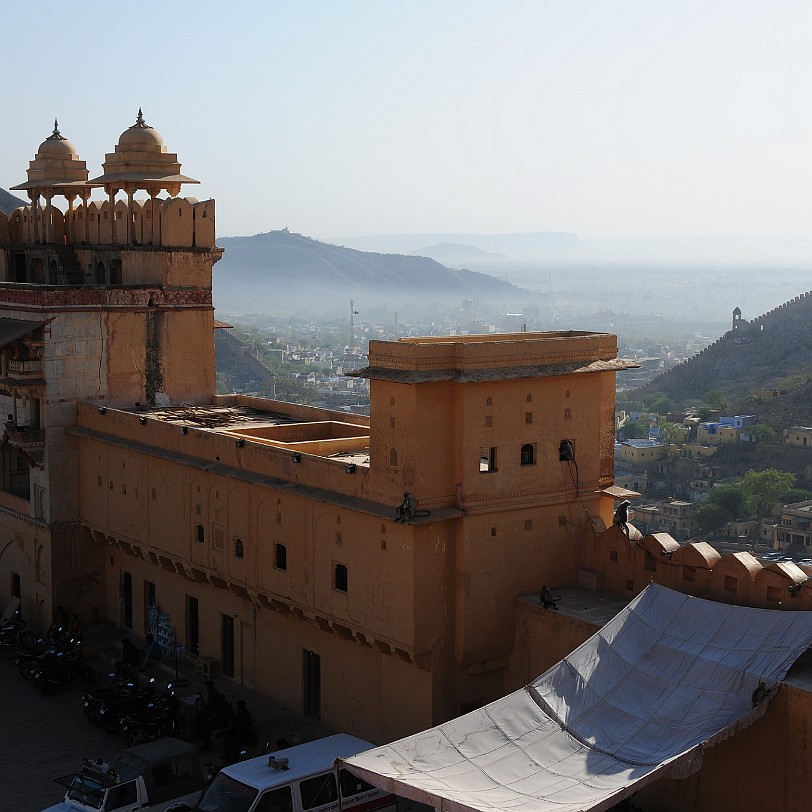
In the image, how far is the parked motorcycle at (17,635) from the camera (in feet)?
76.7

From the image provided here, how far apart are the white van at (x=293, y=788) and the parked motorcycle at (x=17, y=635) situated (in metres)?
9.45

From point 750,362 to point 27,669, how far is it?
14414 centimetres

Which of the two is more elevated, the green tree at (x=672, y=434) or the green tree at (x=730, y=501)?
the green tree at (x=672, y=434)

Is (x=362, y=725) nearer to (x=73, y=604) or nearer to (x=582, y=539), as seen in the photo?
(x=582, y=539)

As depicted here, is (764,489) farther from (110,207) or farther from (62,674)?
(62,674)

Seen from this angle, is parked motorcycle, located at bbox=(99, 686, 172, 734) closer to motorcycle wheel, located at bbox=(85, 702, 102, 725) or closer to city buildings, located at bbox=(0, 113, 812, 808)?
motorcycle wheel, located at bbox=(85, 702, 102, 725)

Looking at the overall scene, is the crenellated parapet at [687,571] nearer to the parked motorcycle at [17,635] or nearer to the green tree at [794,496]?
the parked motorcycle at [17,635]

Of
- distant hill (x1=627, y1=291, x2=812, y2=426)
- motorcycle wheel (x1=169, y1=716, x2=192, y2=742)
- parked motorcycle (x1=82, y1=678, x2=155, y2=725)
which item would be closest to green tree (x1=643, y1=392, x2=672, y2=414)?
distant hill (x1=627, y1=291, x2=812, y2=426)

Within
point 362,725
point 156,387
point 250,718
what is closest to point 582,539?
point 362,725

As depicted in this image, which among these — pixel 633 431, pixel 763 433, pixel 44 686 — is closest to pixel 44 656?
pixel 44 686

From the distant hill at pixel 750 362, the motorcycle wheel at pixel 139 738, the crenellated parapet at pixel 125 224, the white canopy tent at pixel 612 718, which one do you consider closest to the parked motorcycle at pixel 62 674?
the motorcycle wheel at pixel 139 738

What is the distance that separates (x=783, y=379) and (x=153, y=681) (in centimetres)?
13804

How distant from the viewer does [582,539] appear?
1759 centimetres

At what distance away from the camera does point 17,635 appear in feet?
77.6
